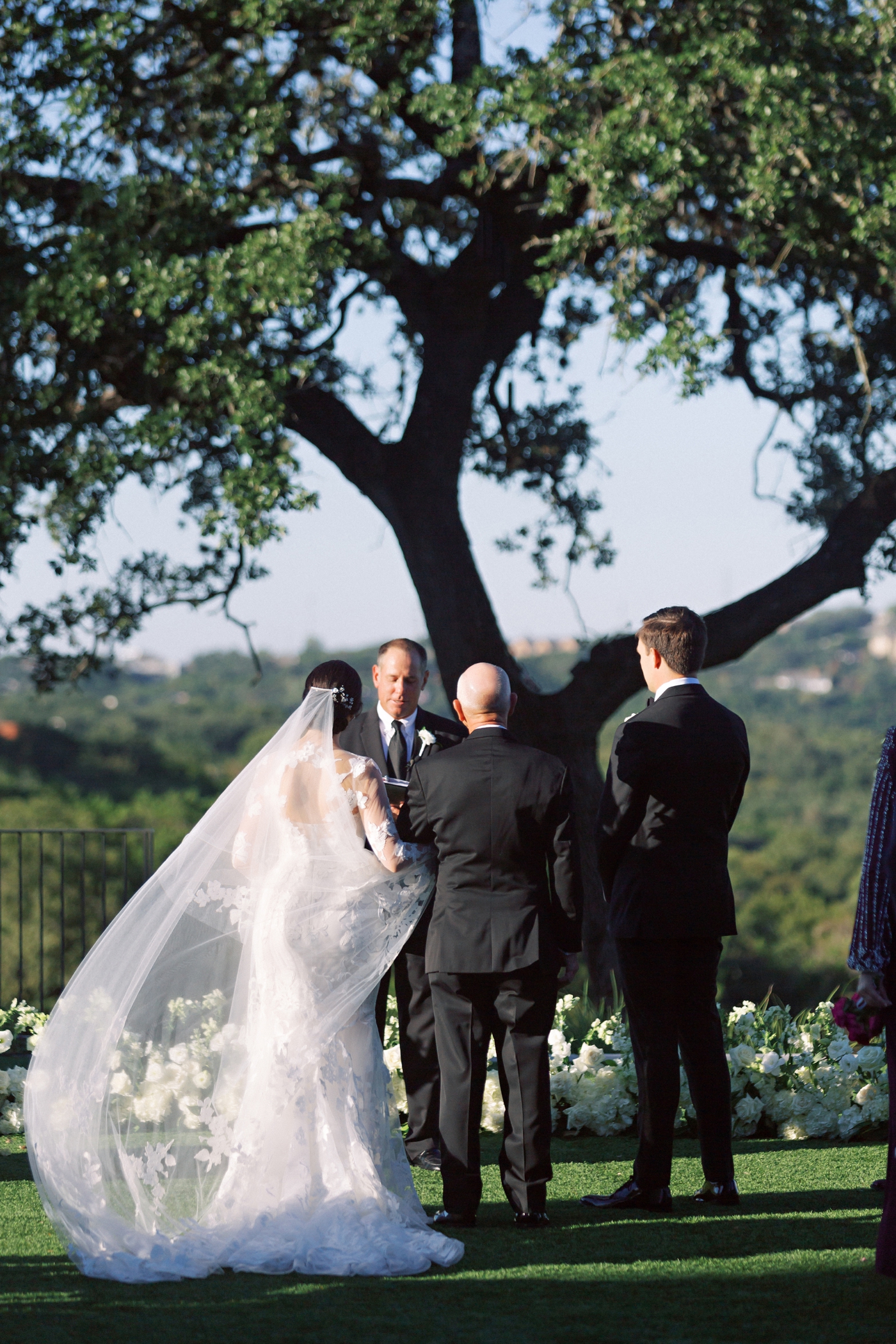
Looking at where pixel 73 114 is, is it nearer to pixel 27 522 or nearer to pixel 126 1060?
pixel 27 522

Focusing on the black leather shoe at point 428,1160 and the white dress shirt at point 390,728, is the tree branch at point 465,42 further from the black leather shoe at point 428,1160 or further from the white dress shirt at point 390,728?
the black leather shoe at point 428,1160

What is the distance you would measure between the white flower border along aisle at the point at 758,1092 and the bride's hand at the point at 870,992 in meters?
2.57

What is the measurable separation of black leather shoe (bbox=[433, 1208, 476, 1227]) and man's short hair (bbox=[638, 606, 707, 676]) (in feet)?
6.67

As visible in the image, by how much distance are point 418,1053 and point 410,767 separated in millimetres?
1194

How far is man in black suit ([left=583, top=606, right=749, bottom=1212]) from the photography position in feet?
15.9

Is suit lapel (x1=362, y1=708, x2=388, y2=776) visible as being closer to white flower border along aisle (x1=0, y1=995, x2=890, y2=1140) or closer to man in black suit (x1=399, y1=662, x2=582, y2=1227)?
man in black suit (x1=399, y1=662, x2=582, y2=1227)

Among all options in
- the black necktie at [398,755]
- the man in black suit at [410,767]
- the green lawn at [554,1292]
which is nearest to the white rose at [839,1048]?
the green lawn at [554,1292]

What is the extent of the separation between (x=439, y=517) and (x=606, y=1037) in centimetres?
502

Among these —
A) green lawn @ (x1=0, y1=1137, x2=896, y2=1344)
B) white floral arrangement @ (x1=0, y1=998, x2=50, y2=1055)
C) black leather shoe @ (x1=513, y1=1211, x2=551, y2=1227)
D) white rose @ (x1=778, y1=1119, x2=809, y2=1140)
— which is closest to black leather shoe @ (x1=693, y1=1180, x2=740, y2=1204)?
green lawn @ (x1=0, y1=1137, x2=896, y2=1344)

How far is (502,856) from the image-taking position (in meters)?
4.69

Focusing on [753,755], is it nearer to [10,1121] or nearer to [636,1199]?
[10,1121]

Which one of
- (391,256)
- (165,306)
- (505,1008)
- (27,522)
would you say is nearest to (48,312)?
(165,306)

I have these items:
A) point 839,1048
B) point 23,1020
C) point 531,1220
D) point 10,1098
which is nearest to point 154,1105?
point 531,1220

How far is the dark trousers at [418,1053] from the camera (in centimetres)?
571
